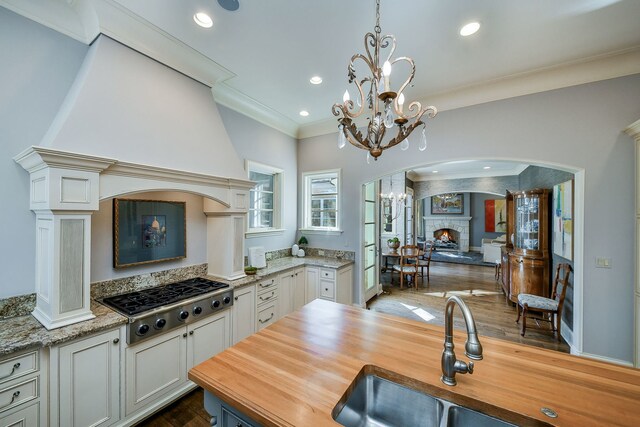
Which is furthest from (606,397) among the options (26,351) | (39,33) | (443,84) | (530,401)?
(39,33)

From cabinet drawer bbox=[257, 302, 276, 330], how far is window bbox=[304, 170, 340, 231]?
1.66 metres

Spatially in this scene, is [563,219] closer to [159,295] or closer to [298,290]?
[298,290]

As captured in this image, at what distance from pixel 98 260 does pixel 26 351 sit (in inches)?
32.5

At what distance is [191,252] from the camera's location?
2.87m

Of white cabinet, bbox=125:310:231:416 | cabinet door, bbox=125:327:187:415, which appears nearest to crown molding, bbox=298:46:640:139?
white cabinet, bbox=125:310:231:416

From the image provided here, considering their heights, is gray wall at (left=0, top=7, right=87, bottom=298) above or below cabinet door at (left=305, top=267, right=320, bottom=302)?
above

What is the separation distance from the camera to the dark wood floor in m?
2.05

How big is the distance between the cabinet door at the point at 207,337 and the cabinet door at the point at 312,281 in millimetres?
1468

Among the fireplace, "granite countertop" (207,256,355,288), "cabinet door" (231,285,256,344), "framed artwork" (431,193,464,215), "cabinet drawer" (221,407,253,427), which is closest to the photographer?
"cabinet drawer" (221,407,253,427)

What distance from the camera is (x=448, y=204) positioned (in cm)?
1096

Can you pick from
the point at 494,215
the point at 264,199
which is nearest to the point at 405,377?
the point at 264,199

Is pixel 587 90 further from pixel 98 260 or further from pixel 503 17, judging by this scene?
pixel 98 260

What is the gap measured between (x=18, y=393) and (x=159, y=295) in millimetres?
901

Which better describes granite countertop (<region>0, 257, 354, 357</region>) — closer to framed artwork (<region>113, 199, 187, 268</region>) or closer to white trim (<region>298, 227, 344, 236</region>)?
framed artwork (<region>113, 199, 187, 268</region>)
